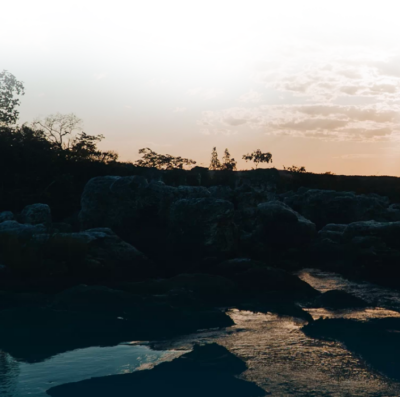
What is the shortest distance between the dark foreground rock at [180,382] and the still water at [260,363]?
0.62 feet

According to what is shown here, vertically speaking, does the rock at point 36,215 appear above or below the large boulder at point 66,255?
above

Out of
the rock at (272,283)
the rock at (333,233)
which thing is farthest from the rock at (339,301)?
the rock at (333,233)

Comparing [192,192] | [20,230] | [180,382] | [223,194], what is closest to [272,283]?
[180,382]

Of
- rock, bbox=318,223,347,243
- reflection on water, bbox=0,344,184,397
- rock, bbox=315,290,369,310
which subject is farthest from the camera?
rock, bbox=318,223,347,243

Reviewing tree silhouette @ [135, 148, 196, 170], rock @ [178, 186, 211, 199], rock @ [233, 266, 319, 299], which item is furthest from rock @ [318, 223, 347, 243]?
tree silhouette @ [135, 148, 196, 170]

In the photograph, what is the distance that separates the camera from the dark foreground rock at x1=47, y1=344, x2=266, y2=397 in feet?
23.2

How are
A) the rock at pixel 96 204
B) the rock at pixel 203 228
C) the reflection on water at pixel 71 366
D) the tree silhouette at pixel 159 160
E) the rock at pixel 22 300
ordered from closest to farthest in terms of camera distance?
the reflection on water at pixel 71 366
the rock at pixel 22 300
the rock at pixel 203 228
the rock at pixel 96 204
the tree silhouette at pixel 159 160

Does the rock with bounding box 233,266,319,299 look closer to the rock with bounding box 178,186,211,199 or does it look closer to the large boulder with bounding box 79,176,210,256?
the large boulder with bounding box 79,176,210,256

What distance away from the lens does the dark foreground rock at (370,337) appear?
28.0ft

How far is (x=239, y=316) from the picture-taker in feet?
37.0

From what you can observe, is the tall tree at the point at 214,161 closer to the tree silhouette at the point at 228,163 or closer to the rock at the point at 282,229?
the tree silhouette at the point at 228,163

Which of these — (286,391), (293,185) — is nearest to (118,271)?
(286,391)

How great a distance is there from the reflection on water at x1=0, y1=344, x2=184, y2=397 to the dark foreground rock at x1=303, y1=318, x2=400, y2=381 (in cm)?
320

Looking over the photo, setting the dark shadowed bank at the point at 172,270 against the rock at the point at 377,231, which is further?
the rock at the point at 377,231
